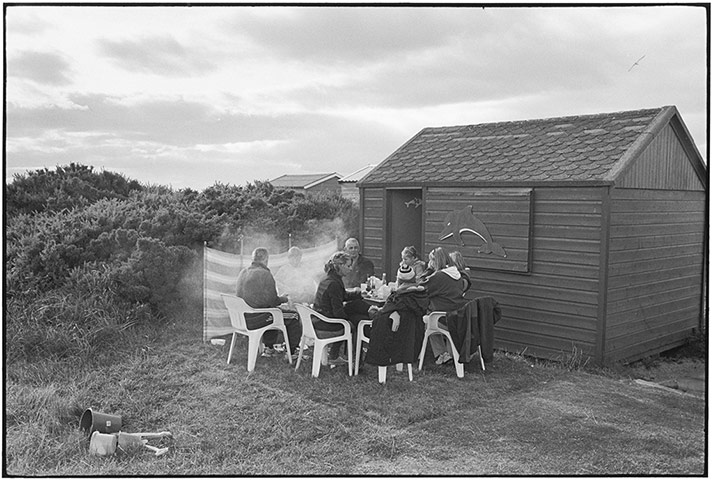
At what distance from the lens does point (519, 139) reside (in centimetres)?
774

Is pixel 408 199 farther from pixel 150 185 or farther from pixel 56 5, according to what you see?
pixel 56 5

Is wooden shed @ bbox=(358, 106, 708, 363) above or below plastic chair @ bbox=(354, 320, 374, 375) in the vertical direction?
above

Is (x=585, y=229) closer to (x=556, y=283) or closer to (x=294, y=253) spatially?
(x=556, y=283)

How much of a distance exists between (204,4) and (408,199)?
12.9ft

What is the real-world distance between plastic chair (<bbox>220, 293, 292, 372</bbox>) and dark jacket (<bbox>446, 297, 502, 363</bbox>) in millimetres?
1512

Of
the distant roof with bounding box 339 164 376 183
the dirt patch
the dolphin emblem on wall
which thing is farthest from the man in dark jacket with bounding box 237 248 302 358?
the dirt patch

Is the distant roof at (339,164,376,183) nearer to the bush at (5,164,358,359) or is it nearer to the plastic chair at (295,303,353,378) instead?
the bush at (5,164,358,359)

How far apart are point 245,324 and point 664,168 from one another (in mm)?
4247

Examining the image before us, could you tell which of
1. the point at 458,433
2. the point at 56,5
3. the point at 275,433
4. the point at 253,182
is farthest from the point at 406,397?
the point at 56,5

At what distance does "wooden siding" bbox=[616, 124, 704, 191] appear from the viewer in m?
6.91

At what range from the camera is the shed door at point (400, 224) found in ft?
28.2

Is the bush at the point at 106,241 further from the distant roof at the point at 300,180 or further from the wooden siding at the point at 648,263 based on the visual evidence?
the wooden siding at the point at 648,263

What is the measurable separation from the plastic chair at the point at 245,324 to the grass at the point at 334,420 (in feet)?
0.50

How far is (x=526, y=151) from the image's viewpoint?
24.8 ft
